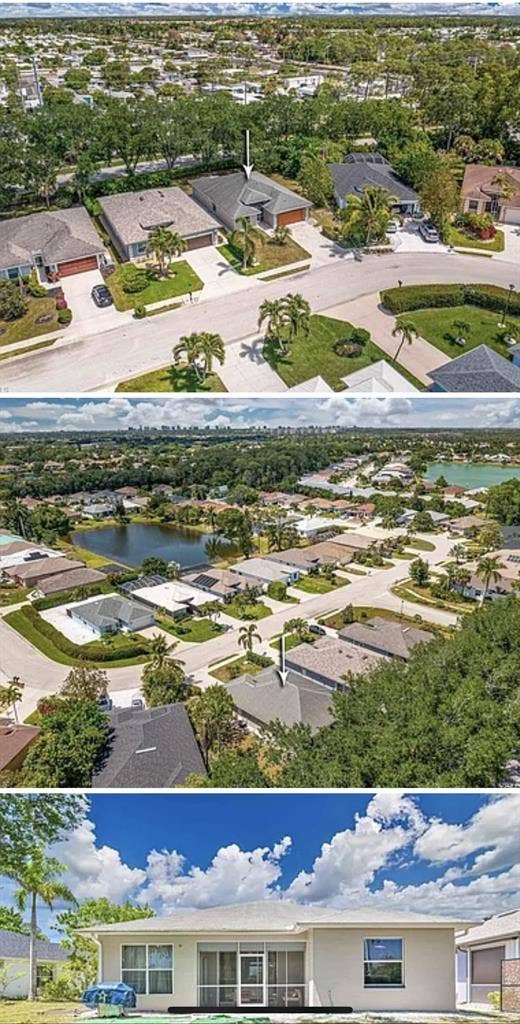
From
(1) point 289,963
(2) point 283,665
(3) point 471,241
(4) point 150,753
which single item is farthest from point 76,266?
(1) point 289,963

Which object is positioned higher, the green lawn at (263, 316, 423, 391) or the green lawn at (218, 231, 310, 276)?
the green lawn at (218, 231, 310, 276)

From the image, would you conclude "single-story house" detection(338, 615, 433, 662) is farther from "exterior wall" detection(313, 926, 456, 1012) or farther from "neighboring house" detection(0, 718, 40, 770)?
"neighboring house" detection(0, 718, 40, 770)

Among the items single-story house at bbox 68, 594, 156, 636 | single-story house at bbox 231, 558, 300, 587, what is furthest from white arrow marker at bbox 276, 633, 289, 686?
single-story house at bbox 68, 594, 156, 636

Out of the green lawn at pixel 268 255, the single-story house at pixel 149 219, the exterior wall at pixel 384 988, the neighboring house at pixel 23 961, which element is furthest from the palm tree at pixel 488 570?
the neighboring house at pixel 23 961

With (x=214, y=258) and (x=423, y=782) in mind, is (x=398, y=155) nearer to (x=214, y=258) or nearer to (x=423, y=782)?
(x=214, y=258)

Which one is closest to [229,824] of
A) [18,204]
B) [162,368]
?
[162,368]

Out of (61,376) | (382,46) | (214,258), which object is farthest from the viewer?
(382,46)

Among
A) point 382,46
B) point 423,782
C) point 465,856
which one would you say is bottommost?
point 465,856
